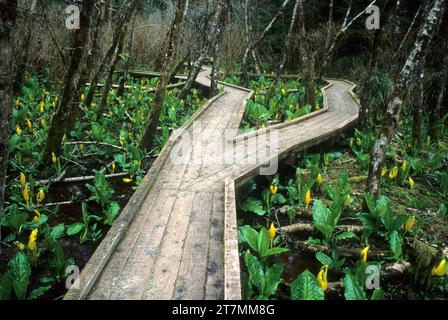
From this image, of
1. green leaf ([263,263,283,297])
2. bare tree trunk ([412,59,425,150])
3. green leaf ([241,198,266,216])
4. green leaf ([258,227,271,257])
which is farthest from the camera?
bare tree trunk ([412,59,425,150])

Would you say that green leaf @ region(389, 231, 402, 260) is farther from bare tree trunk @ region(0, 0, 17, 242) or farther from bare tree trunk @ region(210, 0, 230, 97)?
bare tree trunk @ region(210, 0, 230, 97)

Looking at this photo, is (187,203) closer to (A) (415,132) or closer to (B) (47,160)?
(B) (47,160)

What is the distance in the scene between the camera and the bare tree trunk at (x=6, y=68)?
232 cm

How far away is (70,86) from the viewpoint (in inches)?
204

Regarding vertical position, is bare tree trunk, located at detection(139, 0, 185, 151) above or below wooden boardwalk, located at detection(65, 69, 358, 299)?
above

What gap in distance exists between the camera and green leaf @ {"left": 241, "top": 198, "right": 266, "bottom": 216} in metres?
4.77

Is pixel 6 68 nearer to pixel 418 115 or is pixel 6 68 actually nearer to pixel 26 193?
pixel 26 193

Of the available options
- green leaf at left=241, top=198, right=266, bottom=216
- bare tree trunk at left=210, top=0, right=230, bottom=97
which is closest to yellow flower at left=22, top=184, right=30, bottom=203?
green leaf at left=241, top=198, right=266, bottom=216

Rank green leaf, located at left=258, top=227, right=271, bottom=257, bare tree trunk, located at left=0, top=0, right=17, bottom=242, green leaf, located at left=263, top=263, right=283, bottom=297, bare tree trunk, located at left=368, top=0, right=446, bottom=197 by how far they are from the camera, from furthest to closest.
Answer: bare tree trunk, located at left=368, top=0, right=446, bottom=197
green leaf, located at left=258, top=227, right=271, bottom=257
green leaf, located at left=263, top=263, right=283, bottom=297
bare tree trunk, located at left=0, top=0, right=17, bottom=242

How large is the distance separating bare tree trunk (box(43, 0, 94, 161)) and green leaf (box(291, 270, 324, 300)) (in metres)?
4.12
